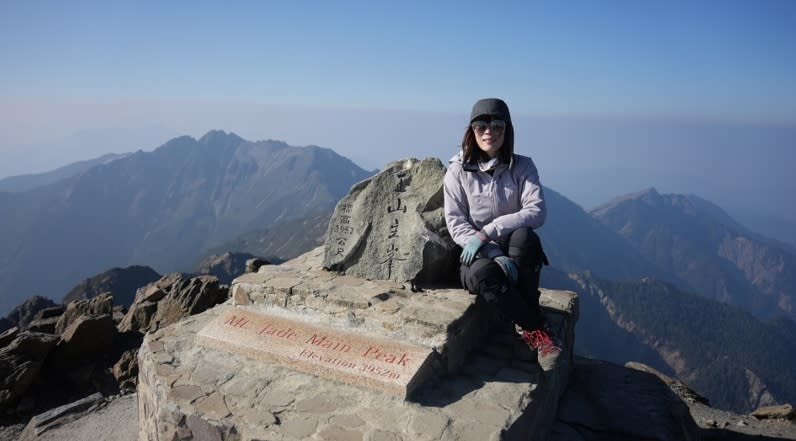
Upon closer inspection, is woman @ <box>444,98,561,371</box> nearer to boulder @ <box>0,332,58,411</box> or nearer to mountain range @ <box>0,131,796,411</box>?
boulder @ <box>0,332,58,411</box>

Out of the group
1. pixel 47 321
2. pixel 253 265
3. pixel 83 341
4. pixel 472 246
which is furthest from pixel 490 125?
pixel 47 321

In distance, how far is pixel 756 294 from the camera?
16988 centimetres

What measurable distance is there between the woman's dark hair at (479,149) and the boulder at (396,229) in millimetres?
990

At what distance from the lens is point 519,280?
555 centimetres

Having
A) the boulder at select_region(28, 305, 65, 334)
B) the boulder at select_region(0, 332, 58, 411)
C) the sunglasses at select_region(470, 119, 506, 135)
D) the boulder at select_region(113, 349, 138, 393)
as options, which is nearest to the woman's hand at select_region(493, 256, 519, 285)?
the sunglasses at select_region(470, 119, 506, 135)

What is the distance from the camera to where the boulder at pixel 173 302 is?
36.0ft

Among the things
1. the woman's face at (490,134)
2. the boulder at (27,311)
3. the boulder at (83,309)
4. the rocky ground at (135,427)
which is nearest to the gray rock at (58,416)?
the rocky ground at (135,427)

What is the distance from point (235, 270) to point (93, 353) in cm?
3531

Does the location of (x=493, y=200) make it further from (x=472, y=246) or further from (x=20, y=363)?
(x=20, y=363)

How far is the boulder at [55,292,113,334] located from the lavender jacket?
1072 cm

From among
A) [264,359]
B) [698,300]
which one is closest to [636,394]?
[264,359]

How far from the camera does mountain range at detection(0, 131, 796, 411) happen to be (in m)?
81.9

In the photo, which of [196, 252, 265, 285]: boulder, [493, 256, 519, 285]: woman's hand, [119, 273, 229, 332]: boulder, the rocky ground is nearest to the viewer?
[493, 256, 519, 285]: woman's hand

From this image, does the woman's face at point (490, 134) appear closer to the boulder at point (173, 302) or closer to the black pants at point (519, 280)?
the black pants at point (519, 280)
